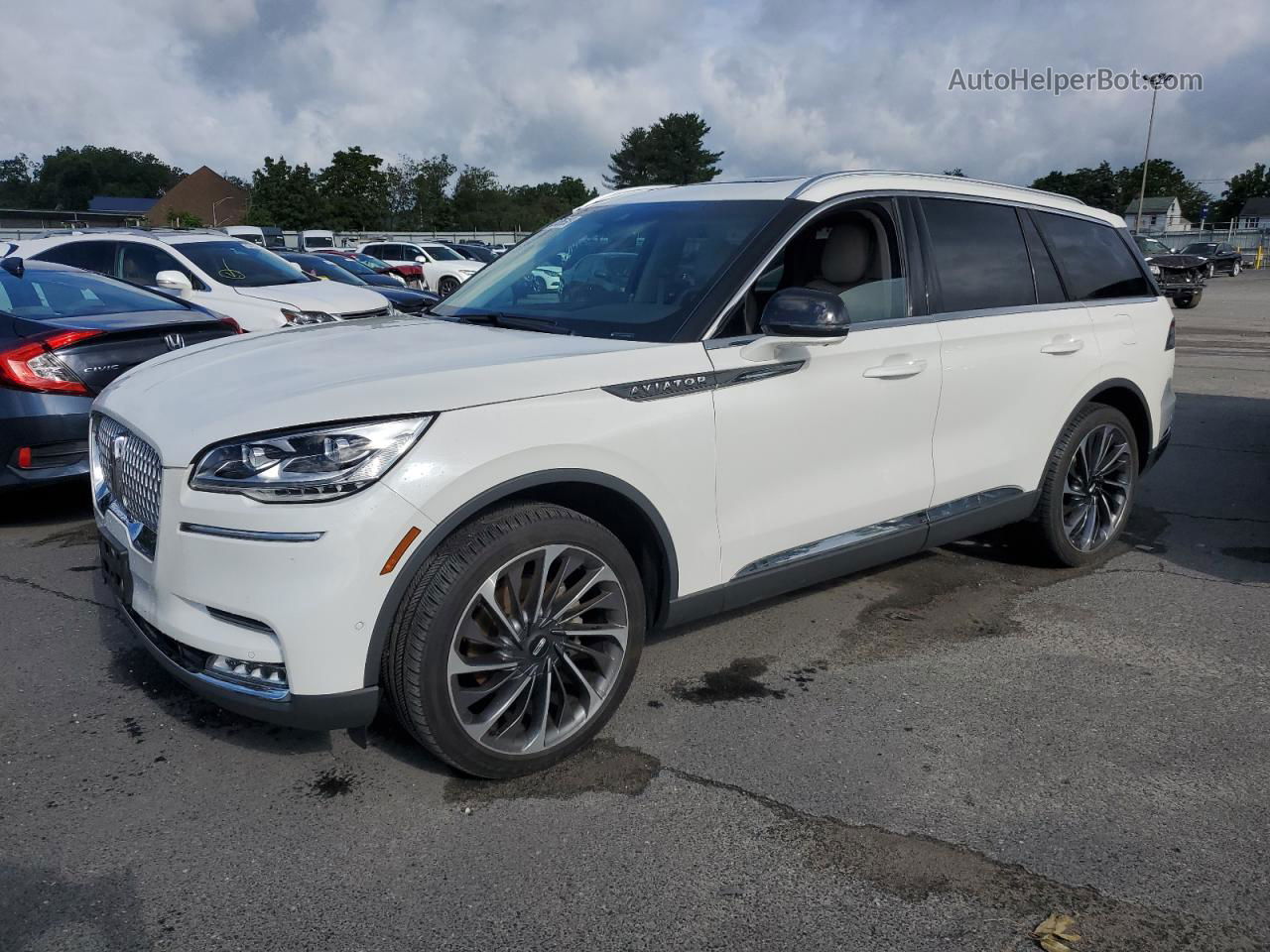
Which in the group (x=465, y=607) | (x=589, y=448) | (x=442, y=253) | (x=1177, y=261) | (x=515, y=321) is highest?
(x=442, y=253)

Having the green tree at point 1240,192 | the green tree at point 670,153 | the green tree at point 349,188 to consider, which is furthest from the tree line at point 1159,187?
the green tree at point 349,188

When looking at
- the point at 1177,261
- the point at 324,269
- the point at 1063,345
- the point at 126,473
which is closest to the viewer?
the point at 126,473

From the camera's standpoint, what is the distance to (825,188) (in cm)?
396

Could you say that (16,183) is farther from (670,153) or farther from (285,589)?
(285,589)

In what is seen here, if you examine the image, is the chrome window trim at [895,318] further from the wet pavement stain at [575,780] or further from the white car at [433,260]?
the white car at [433,260]

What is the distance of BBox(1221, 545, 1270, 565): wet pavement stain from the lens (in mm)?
5473

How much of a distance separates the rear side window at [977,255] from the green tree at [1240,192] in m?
133

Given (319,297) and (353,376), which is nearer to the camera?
(353,376)

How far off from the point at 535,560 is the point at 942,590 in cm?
267

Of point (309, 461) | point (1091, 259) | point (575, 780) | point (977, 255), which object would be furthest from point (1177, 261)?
point (309, 461)

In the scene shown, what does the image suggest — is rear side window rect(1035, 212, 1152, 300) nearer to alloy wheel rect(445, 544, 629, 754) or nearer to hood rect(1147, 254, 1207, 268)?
alloy wheel rect(445, 544, 629, 754)

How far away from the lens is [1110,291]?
5242 millimetres

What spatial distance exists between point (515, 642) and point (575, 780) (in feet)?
1.63

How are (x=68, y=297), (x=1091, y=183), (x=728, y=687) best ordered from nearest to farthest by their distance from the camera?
(x=728, y=687)
(x=68, y=297)
(x=1091, y=183)
